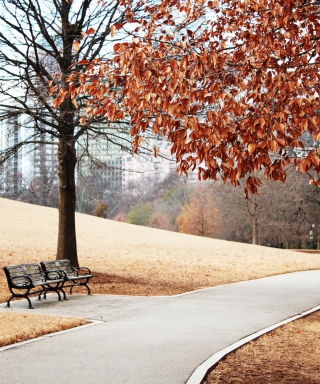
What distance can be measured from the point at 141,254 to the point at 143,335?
20122 mm

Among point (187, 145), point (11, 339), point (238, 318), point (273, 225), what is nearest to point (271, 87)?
point (187, 145)

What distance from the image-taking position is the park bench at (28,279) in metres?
12.7

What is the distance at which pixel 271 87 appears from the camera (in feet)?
21.4

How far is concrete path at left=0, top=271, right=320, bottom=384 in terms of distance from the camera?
6887 millimetres

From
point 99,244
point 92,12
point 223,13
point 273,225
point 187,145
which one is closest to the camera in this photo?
point 187,145

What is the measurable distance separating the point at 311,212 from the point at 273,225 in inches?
175

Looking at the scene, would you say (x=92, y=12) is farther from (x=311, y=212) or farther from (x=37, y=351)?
(x=311, y=212)

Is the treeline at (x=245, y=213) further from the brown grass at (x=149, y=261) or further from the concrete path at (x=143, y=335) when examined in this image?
the concrete path at (x=143, y=335)

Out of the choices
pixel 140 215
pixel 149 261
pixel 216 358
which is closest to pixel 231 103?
pixel 216 358

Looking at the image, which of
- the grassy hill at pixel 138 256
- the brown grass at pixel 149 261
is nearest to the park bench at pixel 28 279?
the brown grass at pixel 149 261

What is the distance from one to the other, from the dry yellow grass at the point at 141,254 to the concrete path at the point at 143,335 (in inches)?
96.8

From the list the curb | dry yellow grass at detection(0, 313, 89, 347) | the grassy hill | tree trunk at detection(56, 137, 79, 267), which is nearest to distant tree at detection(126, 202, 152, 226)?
the grassy hill

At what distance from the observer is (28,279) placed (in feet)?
41.9

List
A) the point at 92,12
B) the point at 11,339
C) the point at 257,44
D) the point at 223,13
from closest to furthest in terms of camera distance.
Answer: the point at 257,44
the point at 11,339
the point at 223,13
the point at 92,12
